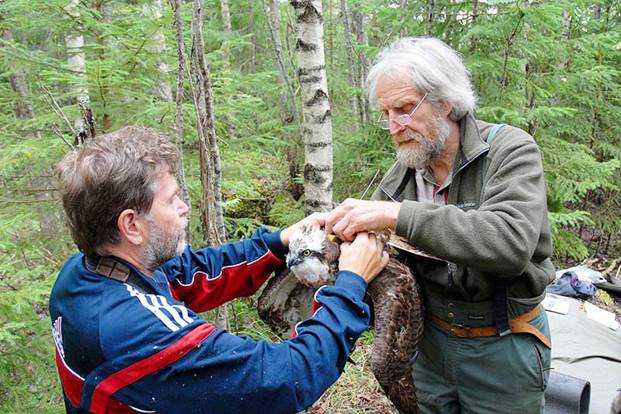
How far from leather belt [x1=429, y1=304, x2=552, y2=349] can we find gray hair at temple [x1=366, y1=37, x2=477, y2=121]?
3.53 feet

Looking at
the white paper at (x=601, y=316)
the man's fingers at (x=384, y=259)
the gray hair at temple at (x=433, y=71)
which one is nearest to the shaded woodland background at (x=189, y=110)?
the white paper at (x=601, y=316)

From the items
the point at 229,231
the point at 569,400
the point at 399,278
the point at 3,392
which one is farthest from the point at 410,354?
the point at 229,231

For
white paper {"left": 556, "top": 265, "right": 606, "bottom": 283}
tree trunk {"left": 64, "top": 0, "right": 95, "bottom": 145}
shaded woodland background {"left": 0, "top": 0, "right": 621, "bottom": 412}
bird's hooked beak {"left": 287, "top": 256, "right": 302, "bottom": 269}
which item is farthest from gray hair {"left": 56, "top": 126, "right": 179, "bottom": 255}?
white paper {"left": 556, "top": 265, "right": 606, "bottom": 283}

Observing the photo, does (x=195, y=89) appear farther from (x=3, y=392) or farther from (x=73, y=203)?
(x=3, y=392)

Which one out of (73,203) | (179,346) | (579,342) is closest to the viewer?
(179,346)

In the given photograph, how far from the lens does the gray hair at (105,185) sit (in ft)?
5.48

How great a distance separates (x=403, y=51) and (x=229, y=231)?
3866 millimetres

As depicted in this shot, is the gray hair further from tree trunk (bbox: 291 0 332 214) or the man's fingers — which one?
tree trunk (bbox: 291 0 332 214)

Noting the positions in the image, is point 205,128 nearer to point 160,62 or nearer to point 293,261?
point 293,261

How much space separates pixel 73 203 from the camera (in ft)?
5.54

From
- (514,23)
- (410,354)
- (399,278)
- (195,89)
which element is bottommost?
(410,354)

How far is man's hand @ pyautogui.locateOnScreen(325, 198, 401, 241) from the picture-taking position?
209cm

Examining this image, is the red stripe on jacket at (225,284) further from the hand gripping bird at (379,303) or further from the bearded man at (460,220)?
the bearded man at (460,220)

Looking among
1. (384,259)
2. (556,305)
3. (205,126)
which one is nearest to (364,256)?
(384,259)
